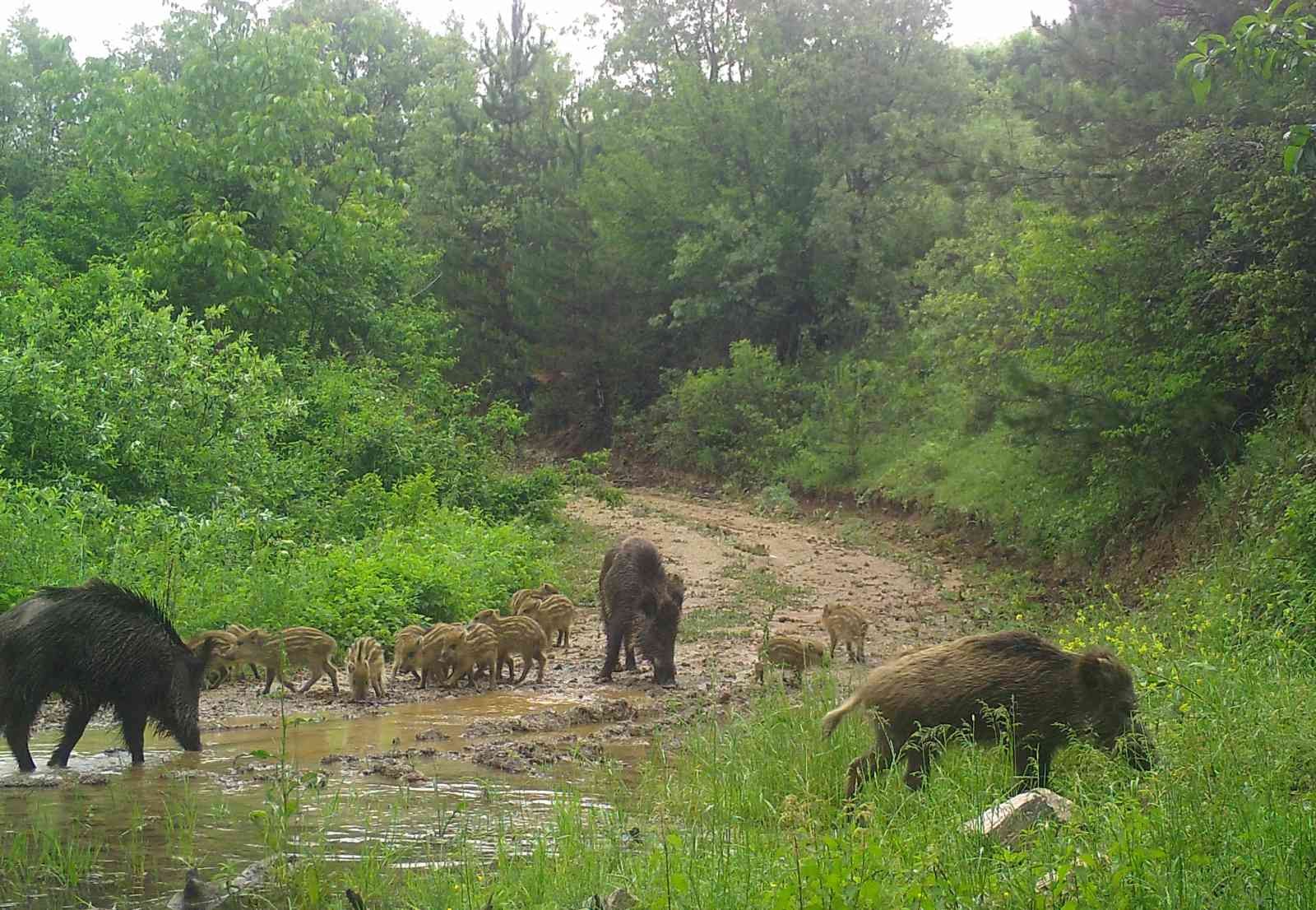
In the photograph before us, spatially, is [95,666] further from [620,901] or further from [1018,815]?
[1018,815]

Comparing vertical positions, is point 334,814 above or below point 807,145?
below

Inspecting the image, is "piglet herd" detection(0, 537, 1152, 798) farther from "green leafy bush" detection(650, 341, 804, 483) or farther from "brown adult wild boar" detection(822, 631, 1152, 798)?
"green leafy bush" detection(650, 341, 804, 483)

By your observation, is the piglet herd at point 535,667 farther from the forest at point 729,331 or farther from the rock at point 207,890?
the rock at point 207,890

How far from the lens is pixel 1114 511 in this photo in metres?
16.5

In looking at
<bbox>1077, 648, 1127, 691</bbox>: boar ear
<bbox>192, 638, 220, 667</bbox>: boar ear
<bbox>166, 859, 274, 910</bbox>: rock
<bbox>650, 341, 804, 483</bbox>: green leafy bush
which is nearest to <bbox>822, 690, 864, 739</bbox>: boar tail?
<bbox>1077, 648, 1127, 691</bbox>: boar ear

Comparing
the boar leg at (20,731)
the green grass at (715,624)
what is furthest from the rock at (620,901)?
the green grass at (715,624)

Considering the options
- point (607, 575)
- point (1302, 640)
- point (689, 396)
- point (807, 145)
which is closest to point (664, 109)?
point (807, 145)

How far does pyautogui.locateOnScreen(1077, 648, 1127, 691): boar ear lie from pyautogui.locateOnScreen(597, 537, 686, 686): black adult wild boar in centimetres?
538

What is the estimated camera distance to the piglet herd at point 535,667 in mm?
6727

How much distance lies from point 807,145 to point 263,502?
923 inches

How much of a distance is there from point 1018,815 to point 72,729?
593cm

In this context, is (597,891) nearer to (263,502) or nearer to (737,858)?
(737,858)

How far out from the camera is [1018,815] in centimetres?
544

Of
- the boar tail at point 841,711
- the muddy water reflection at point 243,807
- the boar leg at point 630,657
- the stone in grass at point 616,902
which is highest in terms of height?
the boar tail at point 841,711
